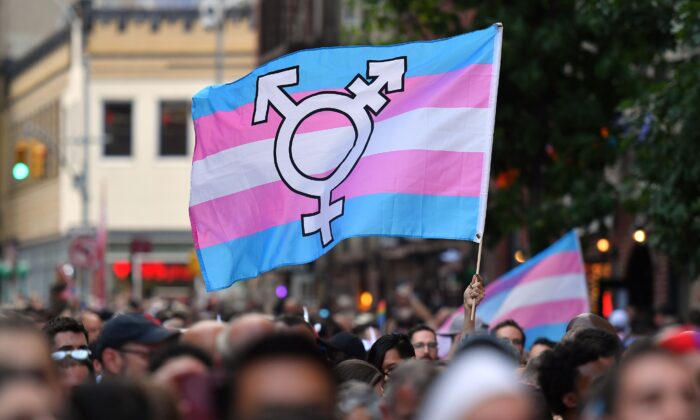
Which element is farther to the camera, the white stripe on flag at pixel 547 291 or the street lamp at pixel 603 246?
the street lamp at pixel 603 246

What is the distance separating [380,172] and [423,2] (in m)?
11.3

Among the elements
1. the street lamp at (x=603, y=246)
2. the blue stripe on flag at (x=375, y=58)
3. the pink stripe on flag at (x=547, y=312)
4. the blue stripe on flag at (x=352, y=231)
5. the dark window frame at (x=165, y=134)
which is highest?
the dark window frame at (x=165, y=134)

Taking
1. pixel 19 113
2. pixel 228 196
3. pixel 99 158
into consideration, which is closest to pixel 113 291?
pixel 99 158

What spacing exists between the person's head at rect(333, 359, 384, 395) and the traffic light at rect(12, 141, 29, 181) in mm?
24855

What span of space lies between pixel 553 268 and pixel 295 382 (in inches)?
449

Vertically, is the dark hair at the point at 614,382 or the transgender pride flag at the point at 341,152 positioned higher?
the transgender pride flag at the point at 341,152

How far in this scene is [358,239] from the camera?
54.6 metres

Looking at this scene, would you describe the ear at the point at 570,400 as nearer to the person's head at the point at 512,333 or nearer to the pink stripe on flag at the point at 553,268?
the person's head at the point at 512,333

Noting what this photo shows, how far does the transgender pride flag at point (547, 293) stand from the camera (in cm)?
1617

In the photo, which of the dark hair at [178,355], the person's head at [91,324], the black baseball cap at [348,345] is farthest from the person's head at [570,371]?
the person's head at [91,324]

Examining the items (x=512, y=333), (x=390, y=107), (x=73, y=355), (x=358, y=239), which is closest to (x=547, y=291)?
(x=512, y=333)

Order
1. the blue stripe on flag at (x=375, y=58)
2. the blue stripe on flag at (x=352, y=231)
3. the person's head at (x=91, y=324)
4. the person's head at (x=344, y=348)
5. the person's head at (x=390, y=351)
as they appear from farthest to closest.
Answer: the person's head at (x=91, y=324) → the blue stripe on flag at (x=375, y=58) → the blue stripe on flag at (x=352, y=231) → the person's head at (x=344, y=348) → the person's head at (x=390, y=351)

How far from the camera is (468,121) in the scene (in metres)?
12.1

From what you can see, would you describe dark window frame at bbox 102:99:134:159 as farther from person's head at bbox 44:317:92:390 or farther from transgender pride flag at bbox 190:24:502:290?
person's head at bbox 44:317:92:390
